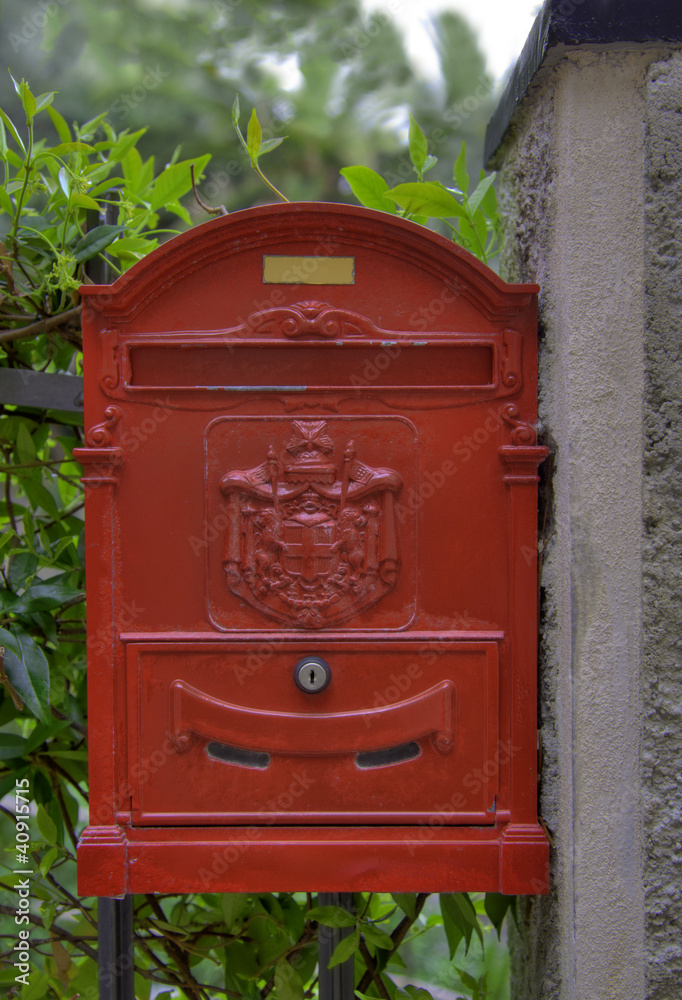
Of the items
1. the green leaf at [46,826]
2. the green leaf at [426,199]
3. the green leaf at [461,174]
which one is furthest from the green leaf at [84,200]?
the green leaf at [46,826]

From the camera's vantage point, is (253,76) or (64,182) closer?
(64,182)

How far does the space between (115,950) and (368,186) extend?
5.42 feet

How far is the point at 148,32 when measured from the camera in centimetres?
502

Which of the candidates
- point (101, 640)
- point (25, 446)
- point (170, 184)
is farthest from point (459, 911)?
point (170, 184)

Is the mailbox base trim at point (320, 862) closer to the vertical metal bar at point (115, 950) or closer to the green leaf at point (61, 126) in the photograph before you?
the vertical metal bar at point (115, 950)

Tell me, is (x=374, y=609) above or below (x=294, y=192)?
below

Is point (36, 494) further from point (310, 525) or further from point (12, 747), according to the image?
point (310, 525)

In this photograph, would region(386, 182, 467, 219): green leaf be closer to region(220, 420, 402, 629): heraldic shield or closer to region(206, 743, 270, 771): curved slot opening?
region(220, 420, 402, 629): heraldic shield

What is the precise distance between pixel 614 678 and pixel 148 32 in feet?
18.0

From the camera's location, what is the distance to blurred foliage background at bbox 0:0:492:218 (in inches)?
193

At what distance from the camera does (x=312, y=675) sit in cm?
128

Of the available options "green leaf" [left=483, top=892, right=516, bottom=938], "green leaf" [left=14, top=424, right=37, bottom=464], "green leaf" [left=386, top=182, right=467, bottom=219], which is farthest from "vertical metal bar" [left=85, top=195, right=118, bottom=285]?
"green leaf" [left=483, top=892, right=516, bottom=938]

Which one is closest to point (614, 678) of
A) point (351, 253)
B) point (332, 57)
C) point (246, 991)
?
point (351, 253)

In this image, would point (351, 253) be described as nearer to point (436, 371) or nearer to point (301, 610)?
point (436, 371)
